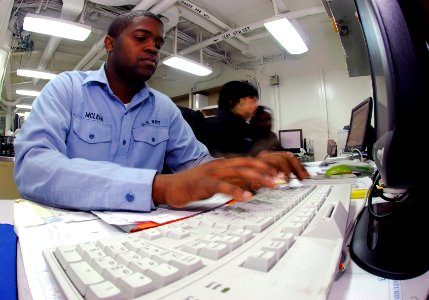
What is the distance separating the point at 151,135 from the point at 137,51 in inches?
14.7

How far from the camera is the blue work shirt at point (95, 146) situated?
0.49m

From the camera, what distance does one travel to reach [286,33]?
3293mm

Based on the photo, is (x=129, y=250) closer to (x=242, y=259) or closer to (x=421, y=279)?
(x=242, y=259)

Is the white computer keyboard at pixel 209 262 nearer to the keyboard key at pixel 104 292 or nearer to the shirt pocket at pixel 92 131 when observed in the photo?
the keyboard key at pixel 104 292

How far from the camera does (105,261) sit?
220mm

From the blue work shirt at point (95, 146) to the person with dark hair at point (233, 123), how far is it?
4.08ft

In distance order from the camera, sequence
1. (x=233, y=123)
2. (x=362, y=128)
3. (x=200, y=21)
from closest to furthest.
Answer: (x=362, y=128), (x=233, y=123), (x=200, y=21)

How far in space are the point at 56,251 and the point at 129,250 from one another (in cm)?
8

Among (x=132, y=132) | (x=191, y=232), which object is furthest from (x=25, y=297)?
(x=132, y=132)

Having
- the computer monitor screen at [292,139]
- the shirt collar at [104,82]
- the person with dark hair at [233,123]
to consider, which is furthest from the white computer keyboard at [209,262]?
the computer monitor screen at [292,139]

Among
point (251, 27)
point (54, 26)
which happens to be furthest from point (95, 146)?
point (251, 27)

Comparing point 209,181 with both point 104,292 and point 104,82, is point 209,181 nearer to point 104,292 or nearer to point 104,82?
point 104,292

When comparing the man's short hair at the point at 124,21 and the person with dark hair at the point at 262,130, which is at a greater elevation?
the man's short hair at the point at 124,21

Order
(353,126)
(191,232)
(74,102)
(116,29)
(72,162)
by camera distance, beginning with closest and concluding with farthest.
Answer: (191,232) → (72,162) → (74,102) → (116,29) → (353,126)
